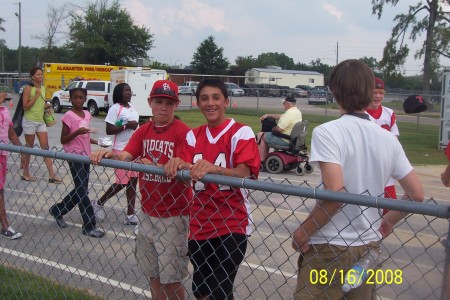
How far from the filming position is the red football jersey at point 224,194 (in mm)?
3156

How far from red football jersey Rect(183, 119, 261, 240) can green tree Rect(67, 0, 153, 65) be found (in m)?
69.2

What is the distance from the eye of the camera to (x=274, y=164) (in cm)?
1166

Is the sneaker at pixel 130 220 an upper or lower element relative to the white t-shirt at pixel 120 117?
lower

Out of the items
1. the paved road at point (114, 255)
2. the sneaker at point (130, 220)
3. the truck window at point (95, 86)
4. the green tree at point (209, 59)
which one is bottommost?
the paved road at point (114, 255)

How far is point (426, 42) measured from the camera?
4341 centimetres

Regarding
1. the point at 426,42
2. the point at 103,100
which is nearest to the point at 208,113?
the point at 103,100

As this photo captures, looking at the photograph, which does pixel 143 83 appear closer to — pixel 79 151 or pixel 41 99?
pixel 41 99

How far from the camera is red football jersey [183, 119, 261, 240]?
3.16 m

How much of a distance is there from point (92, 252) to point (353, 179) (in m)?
3.83

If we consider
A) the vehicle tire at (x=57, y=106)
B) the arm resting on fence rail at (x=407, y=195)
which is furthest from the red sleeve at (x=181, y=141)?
the vehicle tire at (x=57, y=106)

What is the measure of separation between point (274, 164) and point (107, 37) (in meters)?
64.8

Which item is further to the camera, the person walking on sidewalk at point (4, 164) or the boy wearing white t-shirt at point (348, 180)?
the person walking on sidewalk at point (4, 164)

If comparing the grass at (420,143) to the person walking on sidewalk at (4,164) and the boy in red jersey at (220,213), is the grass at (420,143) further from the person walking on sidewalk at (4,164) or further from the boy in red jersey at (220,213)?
the boy in red jersey at (220,213)

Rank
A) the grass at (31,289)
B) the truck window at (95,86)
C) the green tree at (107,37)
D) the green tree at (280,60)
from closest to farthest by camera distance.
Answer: the grass at (31,289)
the truck window at (95,86)
the green tree at (107,37)
the green tree at (280,60)
